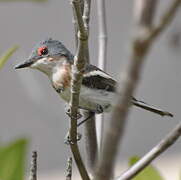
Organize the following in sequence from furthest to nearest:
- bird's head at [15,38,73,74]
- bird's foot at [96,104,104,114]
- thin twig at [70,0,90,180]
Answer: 1. bird's head at [15,38,73,74]
2. bird's foot at [96,104,104,114]
3. thin twig at [70,0,90,180]

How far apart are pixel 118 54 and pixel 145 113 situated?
828mm

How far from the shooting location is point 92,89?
318 cm

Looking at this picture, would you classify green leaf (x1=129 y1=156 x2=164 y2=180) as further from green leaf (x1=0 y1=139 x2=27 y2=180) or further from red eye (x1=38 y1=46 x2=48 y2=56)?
red eye (x1=38 y1=46 x2=48 y2=56)

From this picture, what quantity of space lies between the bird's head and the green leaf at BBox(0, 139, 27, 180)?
210cm

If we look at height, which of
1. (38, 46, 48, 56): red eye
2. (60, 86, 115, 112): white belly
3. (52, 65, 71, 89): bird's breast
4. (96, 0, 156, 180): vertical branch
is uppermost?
(96, 0, 156, 180): vertical branch

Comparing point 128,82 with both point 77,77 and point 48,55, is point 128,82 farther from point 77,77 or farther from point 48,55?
point 48,55

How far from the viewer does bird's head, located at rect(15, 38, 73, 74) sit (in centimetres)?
330

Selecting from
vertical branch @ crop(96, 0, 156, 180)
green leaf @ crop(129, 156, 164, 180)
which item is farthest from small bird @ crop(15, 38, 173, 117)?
vertical branch @ crop(96, 0, 156, 180)

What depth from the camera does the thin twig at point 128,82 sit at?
73cm

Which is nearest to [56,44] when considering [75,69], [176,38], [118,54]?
[176,38]

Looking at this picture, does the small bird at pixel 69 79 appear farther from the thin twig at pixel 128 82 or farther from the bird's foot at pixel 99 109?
the thin twig at pixel 128 82

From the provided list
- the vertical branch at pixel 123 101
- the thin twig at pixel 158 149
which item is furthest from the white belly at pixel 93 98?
the vertical branch at pixel 123 101

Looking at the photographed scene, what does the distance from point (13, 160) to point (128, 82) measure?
45 cm

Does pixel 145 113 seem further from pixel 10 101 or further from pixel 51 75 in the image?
pixel 51 75
